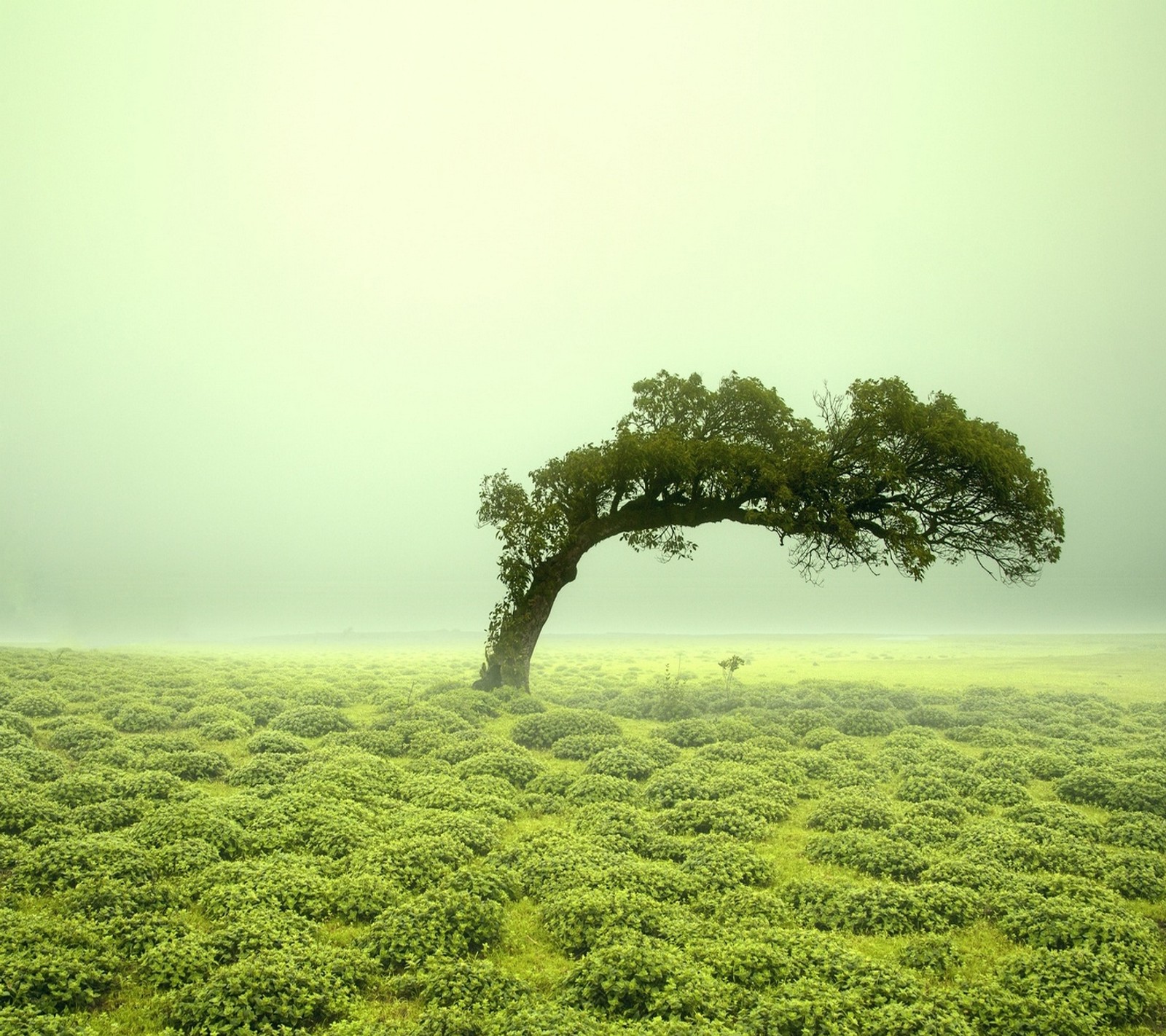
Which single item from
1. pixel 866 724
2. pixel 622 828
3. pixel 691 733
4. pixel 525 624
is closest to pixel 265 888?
pixel 622 828

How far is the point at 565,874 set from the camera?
13.1 metres

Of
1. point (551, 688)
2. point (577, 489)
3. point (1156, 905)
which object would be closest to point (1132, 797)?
point (1156, 905)

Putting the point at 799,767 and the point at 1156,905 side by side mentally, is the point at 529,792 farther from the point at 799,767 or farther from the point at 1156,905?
the point at 1156,905

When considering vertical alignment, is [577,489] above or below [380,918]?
above

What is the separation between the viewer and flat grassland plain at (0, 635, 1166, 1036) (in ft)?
29.4

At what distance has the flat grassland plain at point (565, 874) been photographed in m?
8.97

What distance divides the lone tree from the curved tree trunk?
0.06 meters

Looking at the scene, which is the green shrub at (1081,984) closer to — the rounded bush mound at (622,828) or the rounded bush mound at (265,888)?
the rounded bush mound at (622,828)

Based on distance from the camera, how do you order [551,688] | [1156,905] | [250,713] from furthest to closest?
[551,688] → [250,713] → [1156,905]

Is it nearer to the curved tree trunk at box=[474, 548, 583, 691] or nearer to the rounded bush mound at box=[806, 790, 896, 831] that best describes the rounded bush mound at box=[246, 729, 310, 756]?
the curved tree trunk at box=[474, 548, 583, 691]

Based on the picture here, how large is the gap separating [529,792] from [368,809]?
4382 millimetres

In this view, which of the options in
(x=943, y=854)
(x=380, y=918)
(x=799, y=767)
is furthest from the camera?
(x=799, y=767)

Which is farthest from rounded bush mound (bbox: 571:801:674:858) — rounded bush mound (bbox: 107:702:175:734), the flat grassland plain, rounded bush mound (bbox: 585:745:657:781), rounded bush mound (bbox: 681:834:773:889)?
rounded bush mound (bbox: 107:702:175:734)

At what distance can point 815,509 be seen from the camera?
1164 inches
